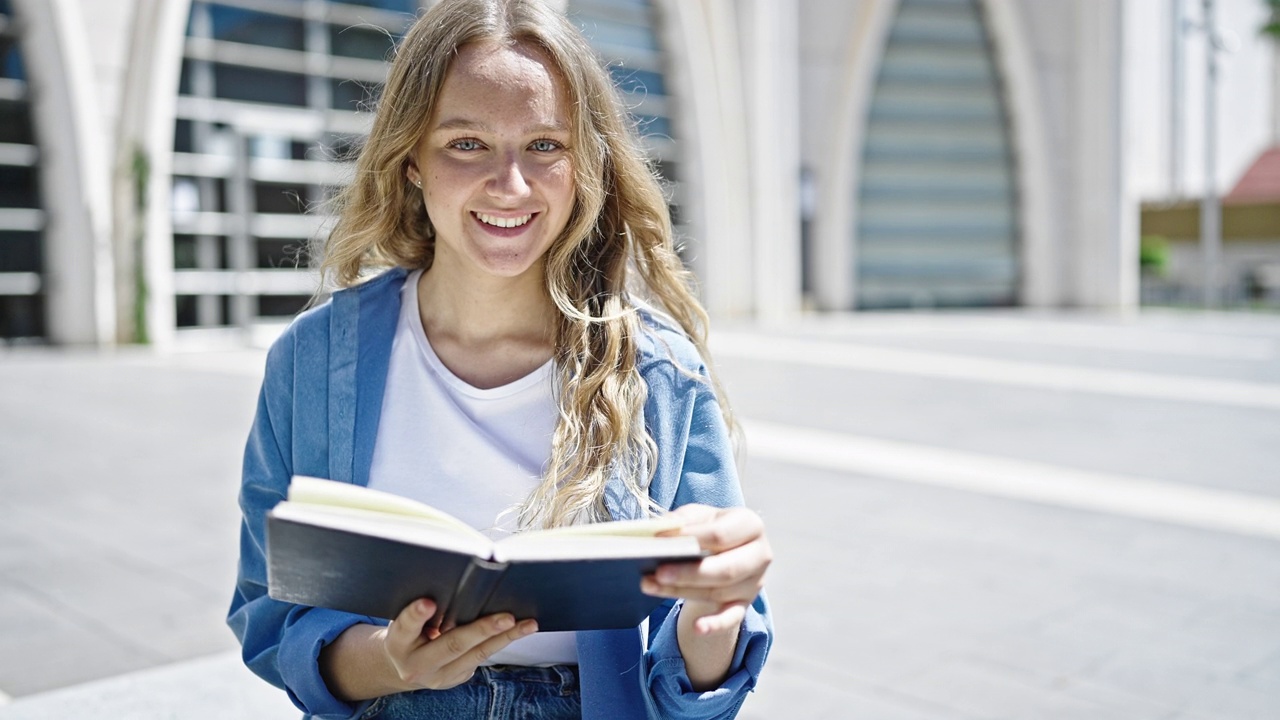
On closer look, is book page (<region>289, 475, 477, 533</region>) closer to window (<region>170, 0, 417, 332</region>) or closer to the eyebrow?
the eyebrow

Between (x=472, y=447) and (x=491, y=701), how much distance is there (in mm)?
400

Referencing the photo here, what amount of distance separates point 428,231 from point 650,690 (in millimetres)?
919

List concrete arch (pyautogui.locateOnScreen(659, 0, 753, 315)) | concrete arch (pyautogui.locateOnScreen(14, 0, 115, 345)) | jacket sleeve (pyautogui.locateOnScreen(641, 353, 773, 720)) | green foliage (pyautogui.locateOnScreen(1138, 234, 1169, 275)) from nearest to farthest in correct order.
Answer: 1. jacket sleeve (pyautogui.locateOnScreen(641, 353, 773, 720))
2. concrete arch (pyautogui.locateOnScreen(14, 0, 115, 345))
3. concrete arch (pyautogui.locateOnScreen(659, 0, 753, 315))
4. green foliage (pyautogui.locateOnScreen(1138, 234, 1169, 275))

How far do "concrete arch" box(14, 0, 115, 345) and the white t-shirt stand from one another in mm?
14683

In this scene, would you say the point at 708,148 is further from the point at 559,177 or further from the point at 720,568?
the point at 720,568

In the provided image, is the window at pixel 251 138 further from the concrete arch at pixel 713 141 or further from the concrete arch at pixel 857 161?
the concrete arch at pixel 857 161

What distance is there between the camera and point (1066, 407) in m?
10.0

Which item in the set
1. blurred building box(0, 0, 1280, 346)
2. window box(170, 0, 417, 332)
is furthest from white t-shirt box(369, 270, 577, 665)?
window box(170, 0, 417, 332)

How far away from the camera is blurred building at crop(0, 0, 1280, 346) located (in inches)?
587

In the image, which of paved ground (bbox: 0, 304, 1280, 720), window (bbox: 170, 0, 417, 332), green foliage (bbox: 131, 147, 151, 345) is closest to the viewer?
paved ground (bbox: 0, 304, 1280, 720)

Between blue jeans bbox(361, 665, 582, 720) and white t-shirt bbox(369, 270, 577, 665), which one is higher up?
white t-shirt bbox(369, 270, 577, 665)

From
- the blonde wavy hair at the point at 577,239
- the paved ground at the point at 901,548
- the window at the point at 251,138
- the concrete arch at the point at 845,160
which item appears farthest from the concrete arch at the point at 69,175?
the blonde wavy hair at the point at 577,239

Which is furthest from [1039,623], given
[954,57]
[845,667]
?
[954,57]

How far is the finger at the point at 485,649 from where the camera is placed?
57.8 inches
